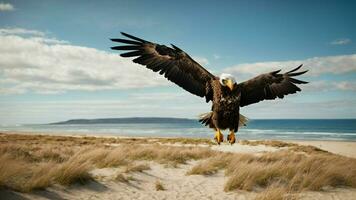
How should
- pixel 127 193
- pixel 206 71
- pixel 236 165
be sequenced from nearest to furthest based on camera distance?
pixel 206 71, pixel 127 193, pixel 236 165

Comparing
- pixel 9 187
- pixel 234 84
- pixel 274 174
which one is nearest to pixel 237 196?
pixel 274 174

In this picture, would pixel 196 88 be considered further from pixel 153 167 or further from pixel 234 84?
pixel 153 167

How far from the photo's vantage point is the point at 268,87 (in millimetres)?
5328

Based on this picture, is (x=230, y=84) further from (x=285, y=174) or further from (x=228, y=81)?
(x=285, y=174)

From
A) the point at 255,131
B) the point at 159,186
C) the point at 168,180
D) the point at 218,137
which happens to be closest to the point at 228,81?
the point at 218,137

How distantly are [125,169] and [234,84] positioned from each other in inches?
430

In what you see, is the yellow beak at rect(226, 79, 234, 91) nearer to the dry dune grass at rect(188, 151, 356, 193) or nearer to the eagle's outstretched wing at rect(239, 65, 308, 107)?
the eagle's outstretched wing at rect(239, 65, 308, 107)

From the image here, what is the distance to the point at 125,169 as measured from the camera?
13922mm

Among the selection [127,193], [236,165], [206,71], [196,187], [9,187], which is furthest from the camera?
[236,165]

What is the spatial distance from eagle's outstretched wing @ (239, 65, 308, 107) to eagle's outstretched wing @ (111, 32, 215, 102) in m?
0.61

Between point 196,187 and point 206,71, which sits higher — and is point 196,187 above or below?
below


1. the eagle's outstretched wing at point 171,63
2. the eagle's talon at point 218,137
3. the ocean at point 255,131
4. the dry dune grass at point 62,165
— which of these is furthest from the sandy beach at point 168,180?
the ocean at point 255,131

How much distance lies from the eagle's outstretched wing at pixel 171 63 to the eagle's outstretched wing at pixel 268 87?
1.99 ft

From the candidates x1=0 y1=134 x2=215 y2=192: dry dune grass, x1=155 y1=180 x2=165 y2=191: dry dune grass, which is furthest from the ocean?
x1=155 y1=180 x2=165 y2=191: dry dune grass
